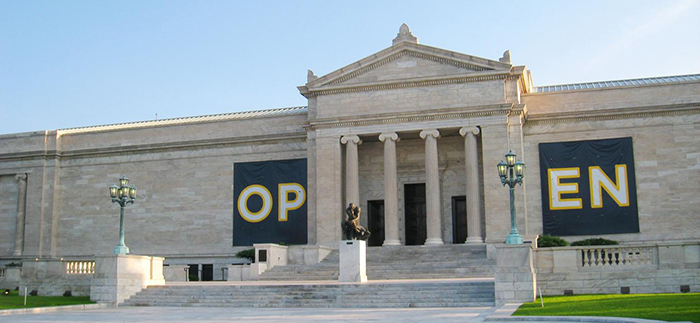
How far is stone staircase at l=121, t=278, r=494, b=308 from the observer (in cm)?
2633

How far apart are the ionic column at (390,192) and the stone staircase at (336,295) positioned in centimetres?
1196

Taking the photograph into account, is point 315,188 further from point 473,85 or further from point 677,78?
point 677,78

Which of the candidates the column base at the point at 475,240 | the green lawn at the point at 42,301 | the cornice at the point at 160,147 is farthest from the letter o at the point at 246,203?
the green lawn at the point at 42,301

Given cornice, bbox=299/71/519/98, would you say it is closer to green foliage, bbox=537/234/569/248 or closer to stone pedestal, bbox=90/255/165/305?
green foliage, bbox=537/234/569/248

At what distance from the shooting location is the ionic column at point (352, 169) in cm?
4175

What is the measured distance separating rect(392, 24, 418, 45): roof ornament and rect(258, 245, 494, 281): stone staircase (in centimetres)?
1154

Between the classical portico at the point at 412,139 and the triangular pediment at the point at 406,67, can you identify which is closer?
the classical portico at the point at 412,139

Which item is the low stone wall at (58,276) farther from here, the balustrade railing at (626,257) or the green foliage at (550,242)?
the balustrade railing at (626,257)

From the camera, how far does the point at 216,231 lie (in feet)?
154

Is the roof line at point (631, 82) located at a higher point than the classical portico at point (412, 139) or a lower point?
higher

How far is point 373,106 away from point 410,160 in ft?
14.3

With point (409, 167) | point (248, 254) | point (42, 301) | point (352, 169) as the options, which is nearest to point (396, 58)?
point (409, 167)

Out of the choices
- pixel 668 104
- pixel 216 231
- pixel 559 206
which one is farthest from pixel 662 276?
pixel 216 231

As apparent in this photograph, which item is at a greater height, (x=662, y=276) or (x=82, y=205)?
(x=82, y=205)
